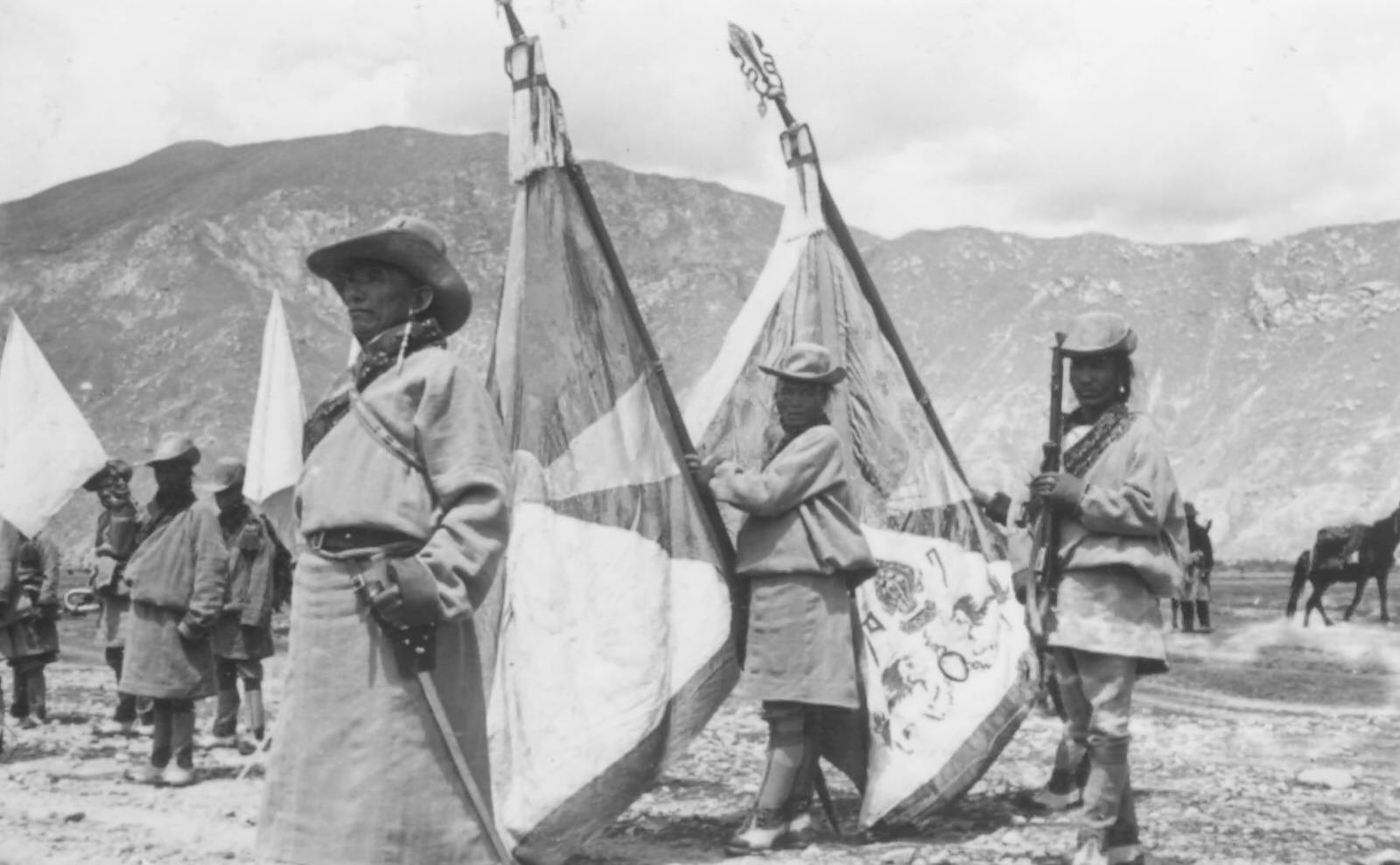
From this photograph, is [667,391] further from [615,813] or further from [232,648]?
[232,648]

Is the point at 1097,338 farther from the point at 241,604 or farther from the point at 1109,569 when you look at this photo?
the point at 241,604

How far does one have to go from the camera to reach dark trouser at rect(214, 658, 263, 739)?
32.7 ft

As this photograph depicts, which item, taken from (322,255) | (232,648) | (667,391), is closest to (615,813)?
(667,391)

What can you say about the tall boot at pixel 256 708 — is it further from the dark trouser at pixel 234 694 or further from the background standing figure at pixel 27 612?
the background standing figure at pixel 27 612

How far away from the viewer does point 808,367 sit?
6.43 meters

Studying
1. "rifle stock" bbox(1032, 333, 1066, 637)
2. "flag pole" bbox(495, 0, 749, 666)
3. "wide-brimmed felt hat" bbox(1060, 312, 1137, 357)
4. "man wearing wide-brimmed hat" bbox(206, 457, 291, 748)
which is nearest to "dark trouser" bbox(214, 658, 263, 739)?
"man wearing wide-brimmed hat" bbox(206, 457, 291, 748)

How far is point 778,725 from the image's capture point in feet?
20.9

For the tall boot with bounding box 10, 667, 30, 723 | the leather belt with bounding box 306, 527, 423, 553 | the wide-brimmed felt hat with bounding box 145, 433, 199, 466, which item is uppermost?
the wide-brimmed felt hat with bounding box 145, 433, 199, 466

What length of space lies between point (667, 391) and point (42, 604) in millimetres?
7011

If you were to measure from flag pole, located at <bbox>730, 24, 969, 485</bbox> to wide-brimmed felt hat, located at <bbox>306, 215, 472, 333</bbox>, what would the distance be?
3.93 metres

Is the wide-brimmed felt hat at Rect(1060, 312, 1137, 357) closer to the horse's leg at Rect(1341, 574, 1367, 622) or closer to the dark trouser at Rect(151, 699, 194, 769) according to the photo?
the dark trouser at Rect(151, 699, 194, 769)

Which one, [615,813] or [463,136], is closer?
[615,813]

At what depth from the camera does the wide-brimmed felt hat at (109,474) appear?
37.7 ft

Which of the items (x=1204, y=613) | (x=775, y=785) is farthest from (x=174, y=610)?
(x=1204, y=613)
